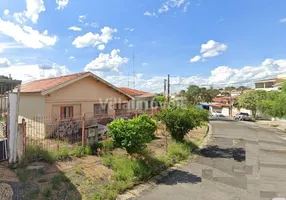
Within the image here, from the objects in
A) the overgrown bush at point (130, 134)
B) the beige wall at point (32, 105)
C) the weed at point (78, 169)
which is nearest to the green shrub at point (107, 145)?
the overgrown bush at point (130, 134)

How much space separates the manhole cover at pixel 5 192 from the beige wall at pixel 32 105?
768 centimetres

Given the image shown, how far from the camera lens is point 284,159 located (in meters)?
10.7

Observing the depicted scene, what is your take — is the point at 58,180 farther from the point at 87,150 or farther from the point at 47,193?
the point at 87,150

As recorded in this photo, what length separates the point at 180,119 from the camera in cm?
1153

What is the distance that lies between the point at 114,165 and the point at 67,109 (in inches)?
319

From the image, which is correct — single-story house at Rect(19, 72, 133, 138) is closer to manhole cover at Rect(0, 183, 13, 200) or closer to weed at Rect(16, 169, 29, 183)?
weed at Rect(16, 169, 29, 183)

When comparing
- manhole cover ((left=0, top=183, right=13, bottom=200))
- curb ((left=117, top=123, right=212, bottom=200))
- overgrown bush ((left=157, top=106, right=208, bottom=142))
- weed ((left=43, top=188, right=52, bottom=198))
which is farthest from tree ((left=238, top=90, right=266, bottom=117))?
manhole cover ((left=0, top=183, right=13, bottom=200))

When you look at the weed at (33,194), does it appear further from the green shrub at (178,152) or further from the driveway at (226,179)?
the green shrub at (178,152)

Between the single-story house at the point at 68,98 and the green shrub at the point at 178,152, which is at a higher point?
the single-story house at the point at 68,98

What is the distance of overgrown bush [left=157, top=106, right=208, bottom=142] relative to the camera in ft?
38.0

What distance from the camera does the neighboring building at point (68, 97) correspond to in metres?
13.1

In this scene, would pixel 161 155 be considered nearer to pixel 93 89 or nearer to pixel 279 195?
pixel 279 195

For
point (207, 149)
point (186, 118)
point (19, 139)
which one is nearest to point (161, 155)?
point (186, 118)

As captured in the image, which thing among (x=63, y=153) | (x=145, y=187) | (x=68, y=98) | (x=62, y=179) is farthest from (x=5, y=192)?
(x=68, y=98)
